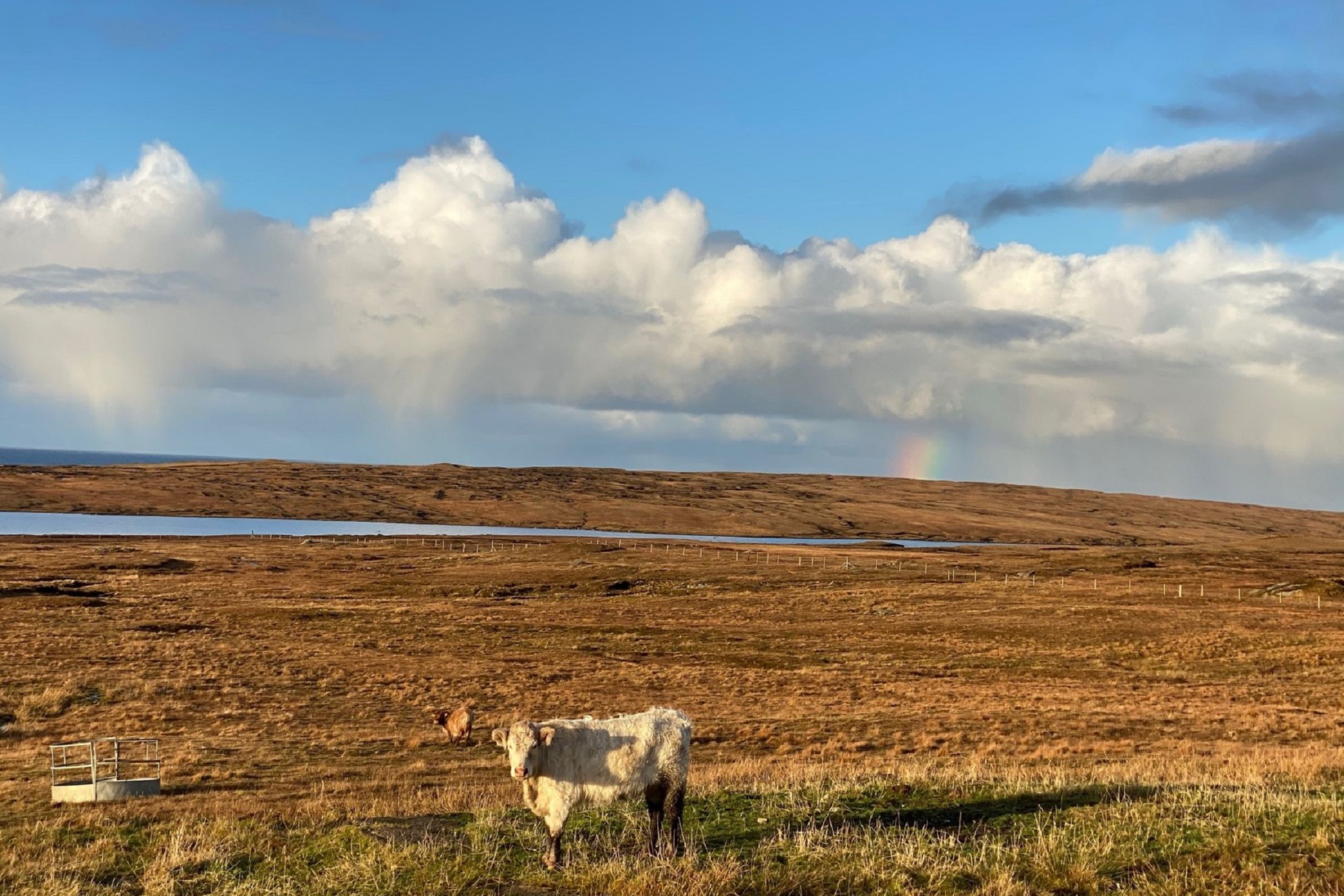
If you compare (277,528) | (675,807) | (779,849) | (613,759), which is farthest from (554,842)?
(277,528)

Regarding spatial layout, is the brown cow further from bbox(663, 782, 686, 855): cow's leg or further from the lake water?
the lake water

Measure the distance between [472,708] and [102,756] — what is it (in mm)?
10669

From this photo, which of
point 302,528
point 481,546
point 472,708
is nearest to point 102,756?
point 472,708

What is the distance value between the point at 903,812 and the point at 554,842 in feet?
16.6

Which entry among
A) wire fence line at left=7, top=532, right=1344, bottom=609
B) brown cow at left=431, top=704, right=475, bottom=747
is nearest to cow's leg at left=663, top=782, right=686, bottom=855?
brown cow at left=431, top=704, right=475, bottom=747

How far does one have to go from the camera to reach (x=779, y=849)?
11117 millimetres

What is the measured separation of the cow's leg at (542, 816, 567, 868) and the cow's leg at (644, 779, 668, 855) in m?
1.01

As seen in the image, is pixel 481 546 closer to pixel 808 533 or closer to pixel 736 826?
pixel 808 533

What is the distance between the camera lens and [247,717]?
29.7 metres

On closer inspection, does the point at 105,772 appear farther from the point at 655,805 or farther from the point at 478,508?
the point at 478,508

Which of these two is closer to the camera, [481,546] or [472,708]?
[472,708]

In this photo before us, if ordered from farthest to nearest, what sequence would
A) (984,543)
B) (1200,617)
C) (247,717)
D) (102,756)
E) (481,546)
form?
(984,543), (481,546), (1200,617), (247,717), (102,756)

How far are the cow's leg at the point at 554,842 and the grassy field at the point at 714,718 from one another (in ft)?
0.54

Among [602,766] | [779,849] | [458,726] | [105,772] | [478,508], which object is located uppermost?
[602,766]
